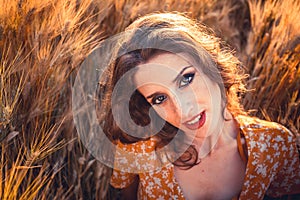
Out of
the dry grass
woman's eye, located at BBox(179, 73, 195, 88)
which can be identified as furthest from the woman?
the dry grass

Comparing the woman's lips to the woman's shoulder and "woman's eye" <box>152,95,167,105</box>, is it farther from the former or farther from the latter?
the woman's shoulder

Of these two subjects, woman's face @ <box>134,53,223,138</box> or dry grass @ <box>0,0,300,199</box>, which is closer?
woman's face @ <box>134,53,223,138</box>

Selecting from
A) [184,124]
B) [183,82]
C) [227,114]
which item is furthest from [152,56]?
[227,114]

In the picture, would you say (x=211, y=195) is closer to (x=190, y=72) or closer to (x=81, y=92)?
(x=190, y=72)

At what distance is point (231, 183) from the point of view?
1.59 metres

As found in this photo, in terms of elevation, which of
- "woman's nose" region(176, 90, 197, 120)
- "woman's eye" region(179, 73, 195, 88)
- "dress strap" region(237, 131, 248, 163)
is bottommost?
"dress strap" region(237, 131, 248, 163)

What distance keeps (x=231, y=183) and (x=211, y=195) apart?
72 mm

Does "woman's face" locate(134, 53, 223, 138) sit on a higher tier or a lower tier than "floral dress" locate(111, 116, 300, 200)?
higher

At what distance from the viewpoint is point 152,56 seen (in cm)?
136

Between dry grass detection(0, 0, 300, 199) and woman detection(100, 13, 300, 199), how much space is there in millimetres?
138

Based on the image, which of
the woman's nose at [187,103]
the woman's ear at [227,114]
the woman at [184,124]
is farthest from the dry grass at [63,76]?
the woman's nose at [187,103]

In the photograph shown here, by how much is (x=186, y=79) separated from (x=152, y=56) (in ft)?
0.36

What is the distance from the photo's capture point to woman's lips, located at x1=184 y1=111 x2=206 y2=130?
140 centimetres

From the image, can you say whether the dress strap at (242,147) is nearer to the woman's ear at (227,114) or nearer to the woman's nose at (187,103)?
the woman's ear at (227,114)
